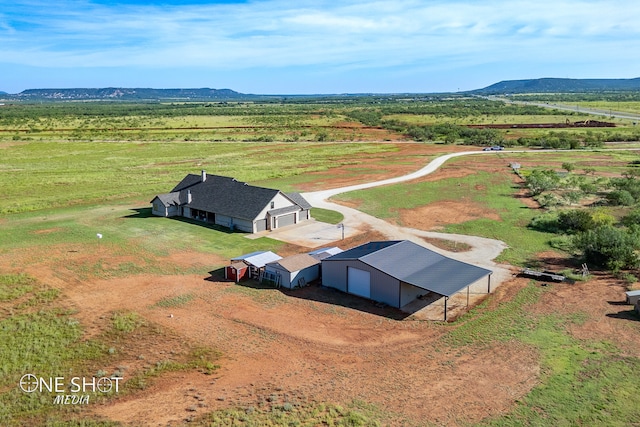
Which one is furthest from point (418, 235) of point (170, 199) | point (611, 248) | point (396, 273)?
point (170, 199)

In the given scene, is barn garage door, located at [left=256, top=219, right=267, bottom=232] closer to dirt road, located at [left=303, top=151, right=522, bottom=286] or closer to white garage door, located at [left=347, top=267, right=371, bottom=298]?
dirt road, located at [left=303, top=151, right=522, bottom=286]

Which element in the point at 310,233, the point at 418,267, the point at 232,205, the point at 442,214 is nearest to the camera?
the point at 418,267

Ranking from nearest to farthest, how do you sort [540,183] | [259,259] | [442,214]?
[259,259] → [442,214] → [540,183]

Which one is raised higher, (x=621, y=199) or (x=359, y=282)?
(x=621, y=199)

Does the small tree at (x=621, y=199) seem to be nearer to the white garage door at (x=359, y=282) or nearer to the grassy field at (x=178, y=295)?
the grassy field at (x=178, y=295)

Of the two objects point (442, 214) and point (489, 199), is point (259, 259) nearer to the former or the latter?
point (442, 214)

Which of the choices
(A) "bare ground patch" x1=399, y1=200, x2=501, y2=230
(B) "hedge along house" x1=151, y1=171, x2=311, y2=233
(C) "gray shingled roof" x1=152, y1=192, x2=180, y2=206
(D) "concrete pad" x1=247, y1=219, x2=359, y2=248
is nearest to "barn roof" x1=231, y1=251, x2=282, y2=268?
(D) "concrete pad" x1=247, y1=219, x2=359, y2=248

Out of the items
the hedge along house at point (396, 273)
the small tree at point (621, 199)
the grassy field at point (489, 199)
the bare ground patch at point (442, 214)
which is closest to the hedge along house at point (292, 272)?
the hedge along house at point (396, 273)
